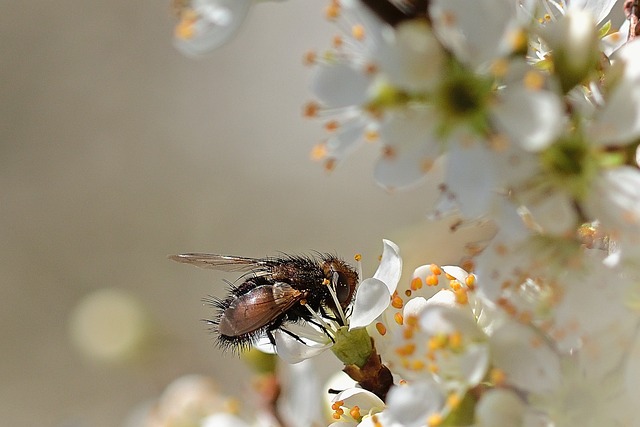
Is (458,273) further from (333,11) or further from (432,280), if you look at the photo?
(333,11)

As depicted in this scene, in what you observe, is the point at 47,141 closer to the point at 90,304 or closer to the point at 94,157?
the point at 94,157

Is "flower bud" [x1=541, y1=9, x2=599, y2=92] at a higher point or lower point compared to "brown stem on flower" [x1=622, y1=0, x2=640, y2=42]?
lower

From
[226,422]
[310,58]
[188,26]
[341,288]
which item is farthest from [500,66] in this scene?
[226,422]

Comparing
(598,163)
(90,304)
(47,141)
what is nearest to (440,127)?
(598,163)

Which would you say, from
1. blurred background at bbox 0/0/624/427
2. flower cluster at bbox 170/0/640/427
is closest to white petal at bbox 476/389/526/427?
flower cluster at bbox 170/0/640/427

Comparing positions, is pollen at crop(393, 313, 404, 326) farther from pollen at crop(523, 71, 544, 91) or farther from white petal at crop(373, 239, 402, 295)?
pollen at crop(523, 71, 544, 91)

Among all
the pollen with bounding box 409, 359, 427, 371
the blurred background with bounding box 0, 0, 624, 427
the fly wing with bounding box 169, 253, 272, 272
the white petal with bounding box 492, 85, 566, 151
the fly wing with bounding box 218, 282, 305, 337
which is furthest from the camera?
the blurred background with bounding box 0, 0, 624, 427
